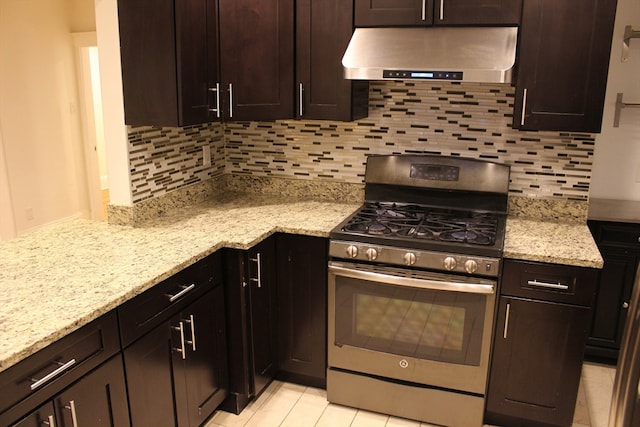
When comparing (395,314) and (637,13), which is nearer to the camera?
(395,314)

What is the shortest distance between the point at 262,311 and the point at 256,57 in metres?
1.26

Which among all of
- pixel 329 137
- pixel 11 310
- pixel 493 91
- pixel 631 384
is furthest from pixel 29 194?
pixel 631 384

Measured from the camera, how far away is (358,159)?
10.2 feet

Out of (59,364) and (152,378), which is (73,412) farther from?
(152,378)

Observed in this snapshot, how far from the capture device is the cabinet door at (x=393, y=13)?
252 cm

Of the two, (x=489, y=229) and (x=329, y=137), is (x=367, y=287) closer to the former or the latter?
(x=489, y=229)

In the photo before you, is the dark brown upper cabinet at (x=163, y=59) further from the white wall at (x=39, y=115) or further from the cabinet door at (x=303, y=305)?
the white wall at (x=39, y=115)

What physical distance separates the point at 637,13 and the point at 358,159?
1.80 m

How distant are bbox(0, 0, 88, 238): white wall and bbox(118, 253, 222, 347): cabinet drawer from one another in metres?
3.39

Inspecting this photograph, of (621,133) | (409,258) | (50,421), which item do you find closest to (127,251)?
(50,421)

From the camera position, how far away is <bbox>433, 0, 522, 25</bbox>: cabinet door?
2.41 meters

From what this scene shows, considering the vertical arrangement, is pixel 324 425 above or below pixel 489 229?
below

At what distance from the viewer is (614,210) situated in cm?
305

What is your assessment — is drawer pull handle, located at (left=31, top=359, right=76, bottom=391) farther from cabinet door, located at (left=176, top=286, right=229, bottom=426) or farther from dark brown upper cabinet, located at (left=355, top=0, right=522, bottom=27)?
dark brown upper cabinet, located at (left=355, top=0, right=522, bottom=27)
